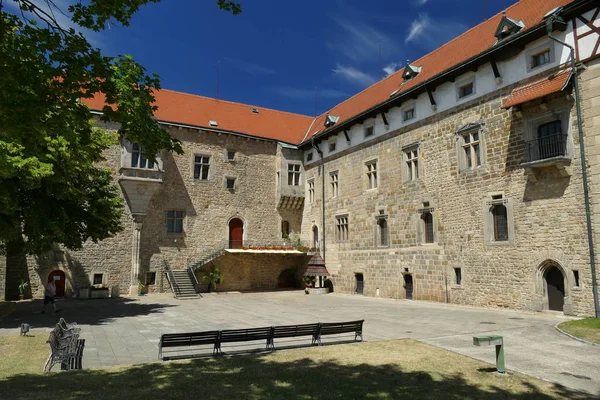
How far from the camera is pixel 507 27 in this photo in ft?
60.4

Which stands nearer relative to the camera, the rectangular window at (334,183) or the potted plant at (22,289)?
the potted plant at (22,289)

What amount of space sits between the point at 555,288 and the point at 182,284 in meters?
20.0

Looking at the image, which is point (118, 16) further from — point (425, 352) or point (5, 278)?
point (5, 278)

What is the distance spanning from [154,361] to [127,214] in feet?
64.3

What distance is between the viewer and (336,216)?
28562 millimetres

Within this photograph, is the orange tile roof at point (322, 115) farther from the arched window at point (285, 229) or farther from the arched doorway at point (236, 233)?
the arched doorway at point (236, 233)

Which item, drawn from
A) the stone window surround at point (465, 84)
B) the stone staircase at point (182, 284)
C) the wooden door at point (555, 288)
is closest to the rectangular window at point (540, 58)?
the stone window surround at point (465, 84)

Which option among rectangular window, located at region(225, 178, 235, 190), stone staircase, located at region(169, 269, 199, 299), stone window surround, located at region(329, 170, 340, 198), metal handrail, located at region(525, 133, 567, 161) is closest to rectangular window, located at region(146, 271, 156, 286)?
stone staircase, located at region(169, 269, 199, 299)

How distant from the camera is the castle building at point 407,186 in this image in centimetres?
1533

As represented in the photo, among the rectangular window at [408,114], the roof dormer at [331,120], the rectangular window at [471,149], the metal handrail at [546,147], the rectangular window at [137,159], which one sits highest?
the roof dormer at [331,120]

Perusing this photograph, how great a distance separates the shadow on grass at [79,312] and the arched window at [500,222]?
14.6 m

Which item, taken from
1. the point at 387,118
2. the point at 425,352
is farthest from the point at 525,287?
the point at 387,118

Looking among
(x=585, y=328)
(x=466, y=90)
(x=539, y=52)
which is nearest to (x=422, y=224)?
(x=466, y=90)

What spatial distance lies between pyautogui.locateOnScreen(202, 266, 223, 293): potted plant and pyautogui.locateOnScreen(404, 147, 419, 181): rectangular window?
1406cm
